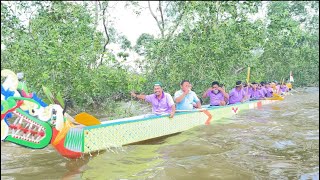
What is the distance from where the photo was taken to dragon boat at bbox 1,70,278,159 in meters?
3.99

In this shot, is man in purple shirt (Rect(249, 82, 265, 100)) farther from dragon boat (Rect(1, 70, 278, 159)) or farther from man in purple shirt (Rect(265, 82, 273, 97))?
dragon boat (Rect(1, 70, 278, 159))

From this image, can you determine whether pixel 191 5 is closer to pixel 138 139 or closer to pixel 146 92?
pixel 146 92

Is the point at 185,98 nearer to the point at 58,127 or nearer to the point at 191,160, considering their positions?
the point at 191,160

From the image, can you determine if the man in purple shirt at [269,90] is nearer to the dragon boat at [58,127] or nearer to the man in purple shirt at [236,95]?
the man in purple shirt at [236,95]

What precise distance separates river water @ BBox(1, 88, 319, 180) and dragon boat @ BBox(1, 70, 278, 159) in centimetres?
18

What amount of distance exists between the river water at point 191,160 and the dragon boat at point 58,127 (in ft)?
0.60

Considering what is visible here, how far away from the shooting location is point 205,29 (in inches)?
507

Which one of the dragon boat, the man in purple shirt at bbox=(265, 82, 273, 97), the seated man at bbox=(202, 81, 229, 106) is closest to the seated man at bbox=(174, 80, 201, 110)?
the dragon boat

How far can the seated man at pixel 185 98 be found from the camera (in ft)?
25.4

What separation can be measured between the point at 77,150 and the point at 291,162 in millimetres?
3103

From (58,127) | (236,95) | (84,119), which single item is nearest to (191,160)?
(84,119)

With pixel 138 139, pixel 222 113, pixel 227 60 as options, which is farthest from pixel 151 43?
pixel 138 139

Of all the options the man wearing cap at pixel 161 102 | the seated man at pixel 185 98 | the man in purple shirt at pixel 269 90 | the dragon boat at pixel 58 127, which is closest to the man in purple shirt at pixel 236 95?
the seated man at pixel 185 98

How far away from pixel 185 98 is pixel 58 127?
3.99 meters
